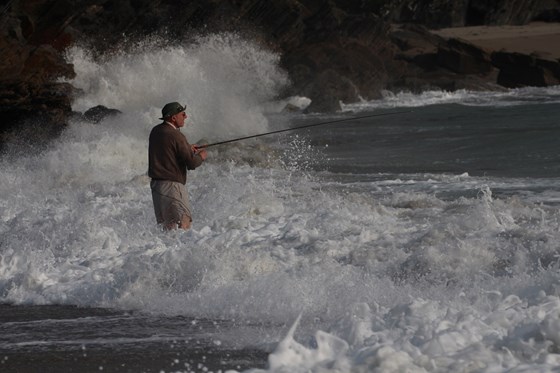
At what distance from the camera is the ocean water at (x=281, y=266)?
19.0 feet

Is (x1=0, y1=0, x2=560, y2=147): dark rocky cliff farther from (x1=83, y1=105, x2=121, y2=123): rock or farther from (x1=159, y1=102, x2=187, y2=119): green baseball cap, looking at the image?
(x1=159, y1=102, x2=187, y2=119): green baseball cap

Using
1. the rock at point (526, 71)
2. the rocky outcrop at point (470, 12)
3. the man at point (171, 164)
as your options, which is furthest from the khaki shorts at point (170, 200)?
the rocky outcrop at point (470, 12)

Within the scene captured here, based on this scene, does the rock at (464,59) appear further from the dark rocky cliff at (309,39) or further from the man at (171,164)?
the man at (171,164)

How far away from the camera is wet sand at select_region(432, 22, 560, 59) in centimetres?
4591

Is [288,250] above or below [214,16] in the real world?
below

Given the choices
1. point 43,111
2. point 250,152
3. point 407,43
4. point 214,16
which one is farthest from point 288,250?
point 407,43

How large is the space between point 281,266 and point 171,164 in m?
1.66

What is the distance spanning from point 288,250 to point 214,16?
30388 millimetres

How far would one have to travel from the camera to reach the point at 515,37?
163 ft

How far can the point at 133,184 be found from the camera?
14852 millimetres

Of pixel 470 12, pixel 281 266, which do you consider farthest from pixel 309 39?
pixel 281 266

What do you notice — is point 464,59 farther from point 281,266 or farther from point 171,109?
point 281,266

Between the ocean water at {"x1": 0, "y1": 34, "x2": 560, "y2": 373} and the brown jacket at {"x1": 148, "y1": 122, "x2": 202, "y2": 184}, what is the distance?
0.56 m

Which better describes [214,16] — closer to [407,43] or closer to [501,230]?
[407,43]
